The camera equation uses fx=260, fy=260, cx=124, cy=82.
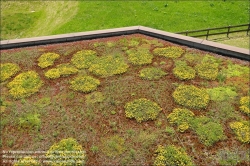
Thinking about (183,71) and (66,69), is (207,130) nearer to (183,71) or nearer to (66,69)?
(183,71)

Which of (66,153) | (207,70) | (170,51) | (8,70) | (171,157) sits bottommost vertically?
(171,157)

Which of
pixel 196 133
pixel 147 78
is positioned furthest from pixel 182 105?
pixel 147 78

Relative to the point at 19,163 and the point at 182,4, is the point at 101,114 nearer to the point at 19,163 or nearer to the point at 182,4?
the point at 19,163

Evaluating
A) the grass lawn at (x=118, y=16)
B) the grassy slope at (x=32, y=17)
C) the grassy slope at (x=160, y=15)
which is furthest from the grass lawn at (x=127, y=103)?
the grassy slope at (x=32, y=17)

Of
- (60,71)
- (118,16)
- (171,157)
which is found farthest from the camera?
(118,16)

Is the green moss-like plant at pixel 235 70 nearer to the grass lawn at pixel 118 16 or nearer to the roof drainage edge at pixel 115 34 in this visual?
the roof drainage edge at pixel 115 34

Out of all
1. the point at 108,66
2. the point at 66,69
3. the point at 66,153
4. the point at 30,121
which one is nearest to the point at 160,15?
the point at 108,66
